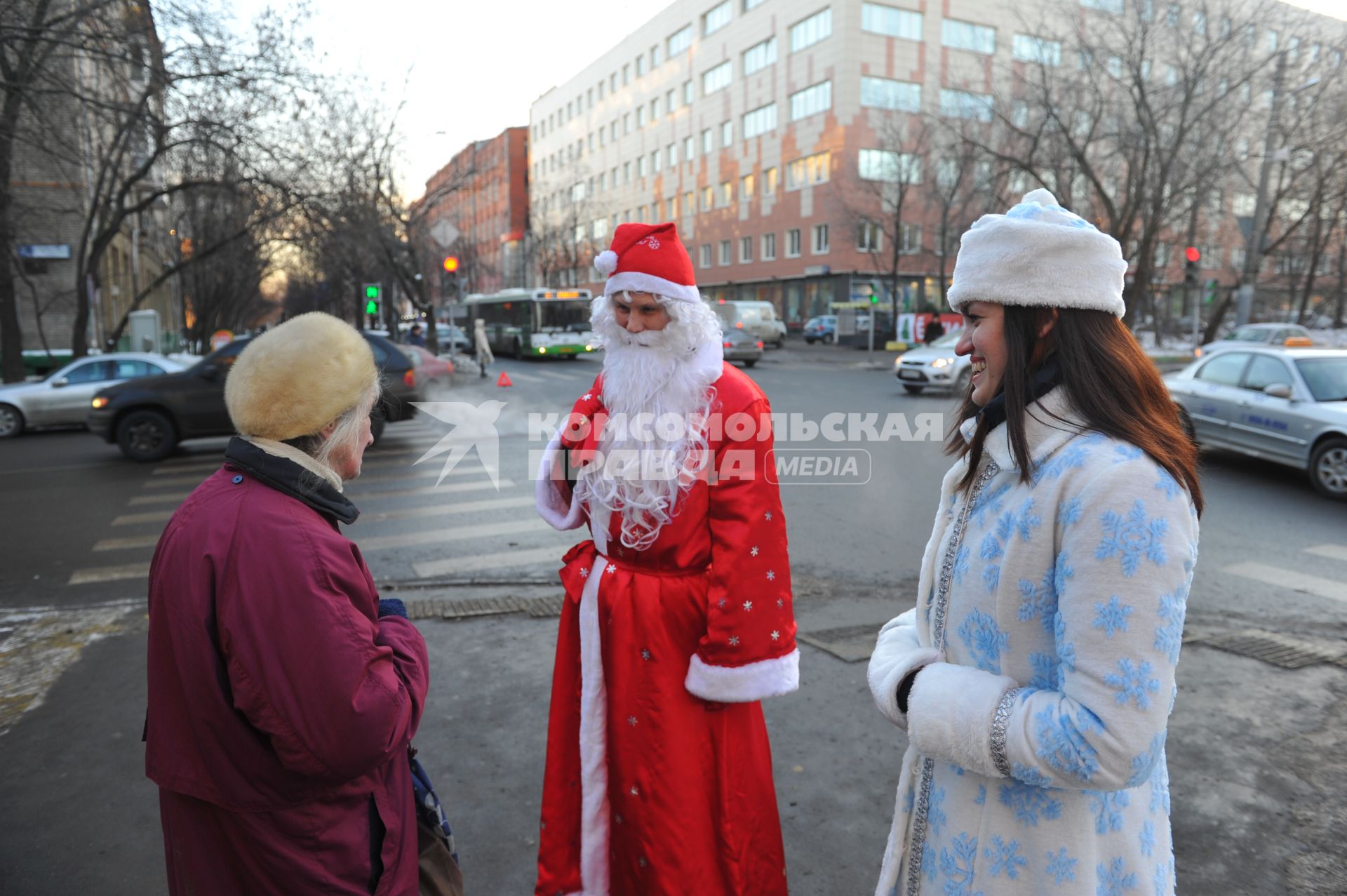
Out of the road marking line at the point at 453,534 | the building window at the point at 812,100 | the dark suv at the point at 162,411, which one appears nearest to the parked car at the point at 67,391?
the dark suv at the point at 162,411

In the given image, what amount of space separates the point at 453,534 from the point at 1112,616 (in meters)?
7.37

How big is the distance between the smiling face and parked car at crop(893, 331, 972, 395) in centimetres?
1759

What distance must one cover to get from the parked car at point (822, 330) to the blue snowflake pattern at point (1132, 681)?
44252 mm

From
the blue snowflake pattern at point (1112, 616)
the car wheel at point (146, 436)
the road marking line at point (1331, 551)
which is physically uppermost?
the blue snowflake pattern at point (1112, 616)

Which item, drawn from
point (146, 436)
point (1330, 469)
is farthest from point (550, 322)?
point (1330, 469)

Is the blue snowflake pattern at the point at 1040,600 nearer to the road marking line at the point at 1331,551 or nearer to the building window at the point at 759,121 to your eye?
the road marking line at the point at 1331,551

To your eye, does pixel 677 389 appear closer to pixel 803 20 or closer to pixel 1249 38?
pixel 1249 38

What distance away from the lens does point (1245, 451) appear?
34.0ft

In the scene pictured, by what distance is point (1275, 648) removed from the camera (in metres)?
5.11

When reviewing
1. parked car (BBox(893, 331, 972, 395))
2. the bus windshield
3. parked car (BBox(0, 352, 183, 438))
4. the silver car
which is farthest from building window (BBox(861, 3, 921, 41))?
parked car (BBox(0, 352, 183, 438))

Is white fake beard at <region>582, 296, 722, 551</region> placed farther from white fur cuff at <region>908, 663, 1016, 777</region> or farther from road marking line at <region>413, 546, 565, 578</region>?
road marking line at <region>413, 546, 565, 578</region>

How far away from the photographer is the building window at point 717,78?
5862 cm

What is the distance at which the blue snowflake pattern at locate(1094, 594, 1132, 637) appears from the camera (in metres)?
1.36

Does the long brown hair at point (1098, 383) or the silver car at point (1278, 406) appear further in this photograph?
the silver car at point (1278, 406)
